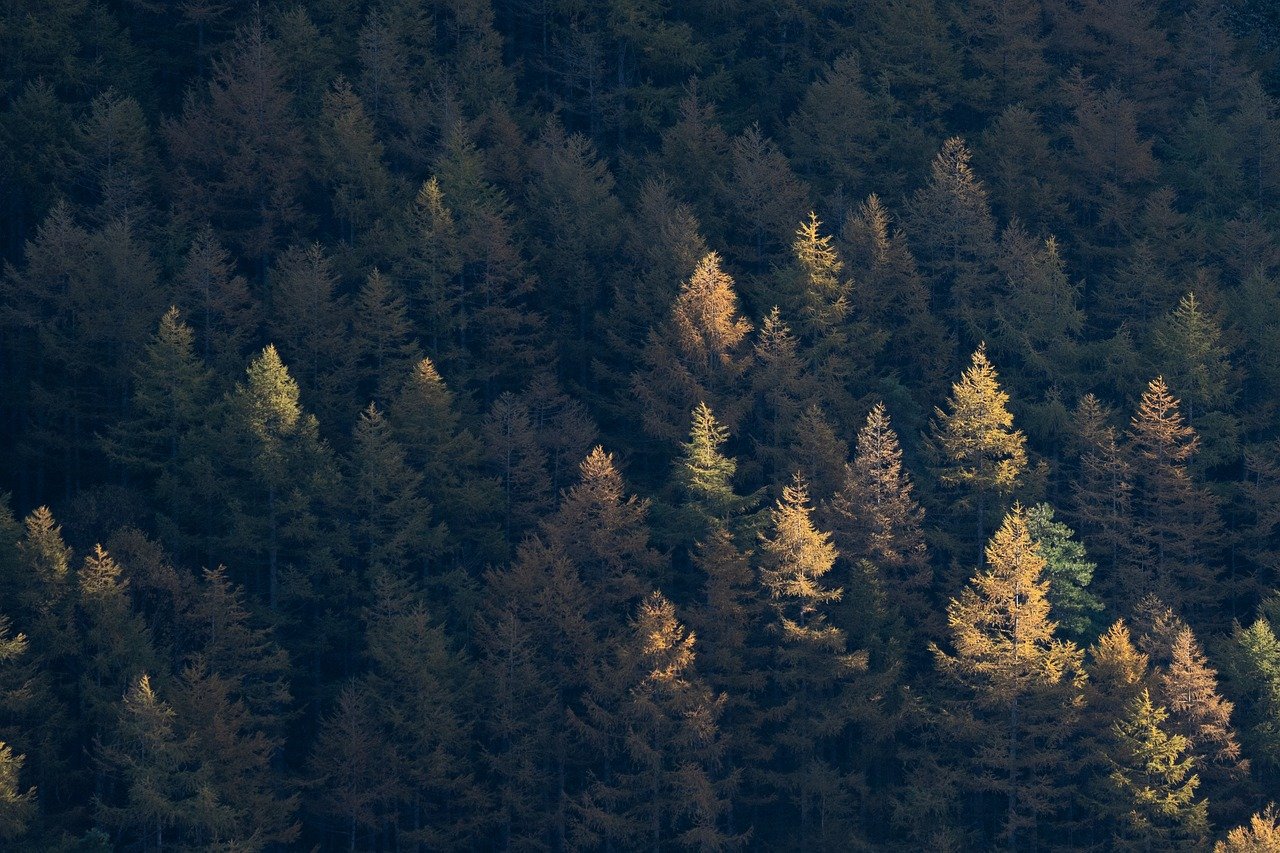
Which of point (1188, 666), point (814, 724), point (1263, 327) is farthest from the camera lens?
point (1263, 327)

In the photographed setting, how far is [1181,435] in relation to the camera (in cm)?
5853

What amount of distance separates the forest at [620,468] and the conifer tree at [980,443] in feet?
0.62

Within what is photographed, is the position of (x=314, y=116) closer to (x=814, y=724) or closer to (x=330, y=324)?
(x=330, y=324)

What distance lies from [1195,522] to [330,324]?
26662mm

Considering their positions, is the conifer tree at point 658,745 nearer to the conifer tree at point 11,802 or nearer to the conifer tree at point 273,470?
the conifer tree at point 273,470

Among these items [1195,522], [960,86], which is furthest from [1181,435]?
[960,86]

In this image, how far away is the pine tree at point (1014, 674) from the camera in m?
53.3

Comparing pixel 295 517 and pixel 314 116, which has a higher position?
pixel 314 116

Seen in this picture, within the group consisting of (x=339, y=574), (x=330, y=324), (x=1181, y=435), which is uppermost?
(x=1181, y=435)

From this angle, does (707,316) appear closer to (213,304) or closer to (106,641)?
(213,304)

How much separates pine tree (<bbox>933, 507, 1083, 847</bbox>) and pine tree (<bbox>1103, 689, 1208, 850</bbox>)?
1870mm

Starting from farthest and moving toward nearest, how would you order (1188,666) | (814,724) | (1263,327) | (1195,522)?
(1263,327) < (1195,522) < (814,724) < (1188,666)

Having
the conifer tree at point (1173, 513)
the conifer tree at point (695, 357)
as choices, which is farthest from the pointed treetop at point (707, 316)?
the conifer tree at point (1173, 513)

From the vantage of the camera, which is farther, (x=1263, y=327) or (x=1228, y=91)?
(x=1228, y=91)
